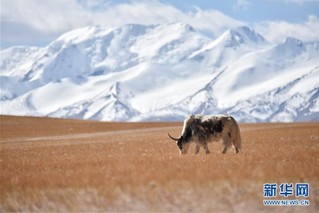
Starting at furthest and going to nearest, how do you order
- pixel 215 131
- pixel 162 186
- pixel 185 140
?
pixel 185 140
pixel 215 131
pixel 162 186

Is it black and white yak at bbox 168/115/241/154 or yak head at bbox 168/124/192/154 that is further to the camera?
yak head at bbox 168/124/192/154

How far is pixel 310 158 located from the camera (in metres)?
22.7

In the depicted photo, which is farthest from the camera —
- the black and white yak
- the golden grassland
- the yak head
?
the yak head

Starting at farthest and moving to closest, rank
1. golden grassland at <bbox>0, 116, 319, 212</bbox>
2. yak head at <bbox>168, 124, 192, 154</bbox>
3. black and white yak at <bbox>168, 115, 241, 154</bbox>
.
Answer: yak head at <bbox>168, 124, 192, 154</bbox>, black and white yak at <bbox>168, 115, 241, 154</bbox>, golden grassland at <bbox>0, 116, 319, 212</bbox>

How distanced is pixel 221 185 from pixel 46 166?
37.0ft

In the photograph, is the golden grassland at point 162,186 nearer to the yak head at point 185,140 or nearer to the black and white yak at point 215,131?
the black and white yak at point 215,131

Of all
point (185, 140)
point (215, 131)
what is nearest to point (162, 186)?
point (215, 131)

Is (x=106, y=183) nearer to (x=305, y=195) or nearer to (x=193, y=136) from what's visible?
(x=305, y=195)

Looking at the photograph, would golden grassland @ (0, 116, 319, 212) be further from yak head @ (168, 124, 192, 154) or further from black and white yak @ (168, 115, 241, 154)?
yak head @ (168, 124, 192, 154)

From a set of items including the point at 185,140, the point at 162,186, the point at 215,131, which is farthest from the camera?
the point at 185,140

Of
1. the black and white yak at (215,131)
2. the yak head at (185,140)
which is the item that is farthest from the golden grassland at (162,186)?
the yak head at (185,140)

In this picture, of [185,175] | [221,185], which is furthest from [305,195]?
[185,175]

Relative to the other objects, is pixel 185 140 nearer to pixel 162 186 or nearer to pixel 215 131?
pixel 215 131

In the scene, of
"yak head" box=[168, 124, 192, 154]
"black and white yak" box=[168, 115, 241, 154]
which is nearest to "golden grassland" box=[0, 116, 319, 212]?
"black and white yak" box=[168, 115, 241, 154]
